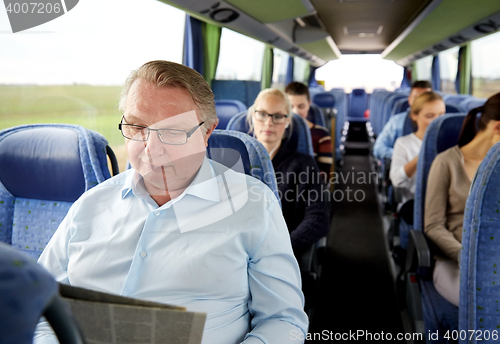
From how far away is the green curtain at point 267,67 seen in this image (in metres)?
7.32

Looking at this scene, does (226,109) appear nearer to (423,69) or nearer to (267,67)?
(267,67)

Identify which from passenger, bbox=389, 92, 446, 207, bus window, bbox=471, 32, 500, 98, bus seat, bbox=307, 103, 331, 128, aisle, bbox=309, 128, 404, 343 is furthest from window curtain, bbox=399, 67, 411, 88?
passenger, bbox=389, 92, 446, 207

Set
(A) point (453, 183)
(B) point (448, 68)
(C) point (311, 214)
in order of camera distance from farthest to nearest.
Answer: (B) point (448, 68), (C) point (311, 214), (A) point (453, 183)

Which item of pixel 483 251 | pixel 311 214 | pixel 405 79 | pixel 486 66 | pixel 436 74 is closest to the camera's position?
pixel 483 251

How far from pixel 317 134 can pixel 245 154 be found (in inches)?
74.2

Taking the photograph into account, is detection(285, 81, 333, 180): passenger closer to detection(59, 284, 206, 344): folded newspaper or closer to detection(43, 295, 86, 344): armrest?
detection(59, 284, 206, 344): folded newspaper

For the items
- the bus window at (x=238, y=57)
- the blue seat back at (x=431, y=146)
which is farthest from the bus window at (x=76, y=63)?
the bus window at (x=238, y=57)

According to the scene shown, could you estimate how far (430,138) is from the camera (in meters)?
2.04

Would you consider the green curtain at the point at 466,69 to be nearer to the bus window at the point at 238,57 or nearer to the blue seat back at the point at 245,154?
the bus window at the point at 238,57

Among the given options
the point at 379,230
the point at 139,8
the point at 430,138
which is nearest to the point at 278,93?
the point at 430,138

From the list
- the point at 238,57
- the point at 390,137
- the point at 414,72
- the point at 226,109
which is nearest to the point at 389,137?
the point at 390,137

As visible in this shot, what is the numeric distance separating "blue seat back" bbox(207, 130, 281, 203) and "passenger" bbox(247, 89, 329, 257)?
538mm

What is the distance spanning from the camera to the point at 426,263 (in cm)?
168

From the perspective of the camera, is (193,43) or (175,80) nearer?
(175,80)
